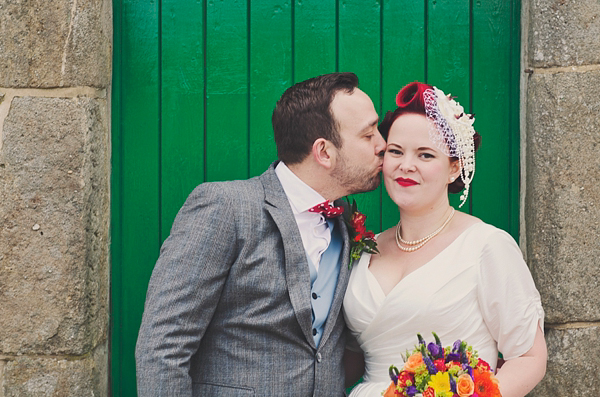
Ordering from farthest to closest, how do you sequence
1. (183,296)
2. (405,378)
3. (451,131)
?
1. (451,131)
2. (183,296)
3. (405,378)

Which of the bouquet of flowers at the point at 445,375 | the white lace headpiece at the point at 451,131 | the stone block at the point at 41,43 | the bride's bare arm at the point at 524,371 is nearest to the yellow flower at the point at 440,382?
the bouquet of flowers at the point at 445,375

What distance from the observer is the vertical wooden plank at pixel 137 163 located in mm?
2664

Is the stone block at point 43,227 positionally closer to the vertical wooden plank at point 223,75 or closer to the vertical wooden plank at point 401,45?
the vertical wooden plank at point 223,75

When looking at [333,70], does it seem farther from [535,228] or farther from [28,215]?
[28,215]

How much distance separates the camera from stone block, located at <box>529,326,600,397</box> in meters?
2.44

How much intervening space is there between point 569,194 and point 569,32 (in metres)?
0.60

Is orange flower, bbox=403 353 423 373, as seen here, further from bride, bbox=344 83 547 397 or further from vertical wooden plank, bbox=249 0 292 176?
vertical wooden plank, bbox=249 0 292 176

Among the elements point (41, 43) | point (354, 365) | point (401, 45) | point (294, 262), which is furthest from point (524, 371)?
point (41, 43)

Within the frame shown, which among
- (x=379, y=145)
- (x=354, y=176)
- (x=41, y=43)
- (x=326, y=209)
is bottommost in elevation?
Result: (x=326, y=209)

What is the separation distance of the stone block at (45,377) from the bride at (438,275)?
1.00 meters

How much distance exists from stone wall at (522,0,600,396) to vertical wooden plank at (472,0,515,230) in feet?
0.79

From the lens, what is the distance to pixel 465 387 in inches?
65.2

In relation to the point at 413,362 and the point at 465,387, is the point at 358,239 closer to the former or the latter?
the point at 413,362

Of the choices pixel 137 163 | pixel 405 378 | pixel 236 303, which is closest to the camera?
pixel 405 378
